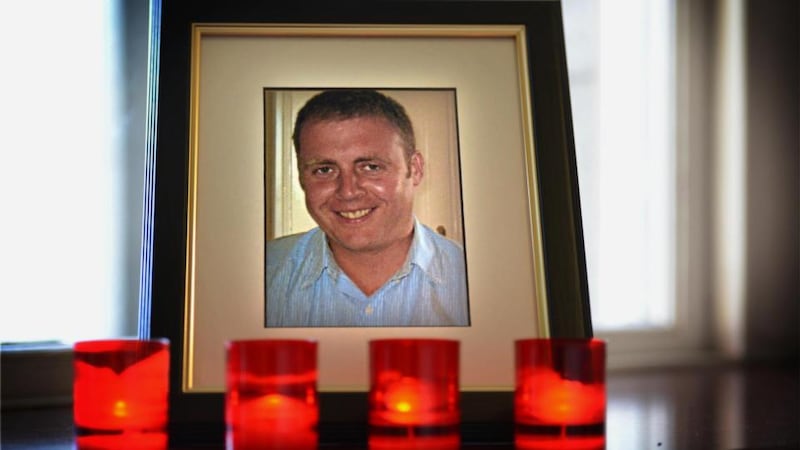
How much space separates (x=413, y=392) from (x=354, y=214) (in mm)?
235

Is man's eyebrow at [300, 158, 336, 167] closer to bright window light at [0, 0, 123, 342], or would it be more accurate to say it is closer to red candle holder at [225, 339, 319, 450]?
red candle holder at [225, 339, 319, 450]

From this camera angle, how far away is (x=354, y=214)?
905 mm

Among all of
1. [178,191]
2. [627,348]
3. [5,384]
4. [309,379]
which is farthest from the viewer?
[627,348]

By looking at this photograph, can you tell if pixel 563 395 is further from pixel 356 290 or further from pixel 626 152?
pixel 626 152

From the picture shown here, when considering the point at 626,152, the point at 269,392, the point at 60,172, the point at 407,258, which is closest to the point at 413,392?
the point at 269,392

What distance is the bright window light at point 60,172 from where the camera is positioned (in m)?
1.20

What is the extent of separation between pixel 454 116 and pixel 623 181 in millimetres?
948

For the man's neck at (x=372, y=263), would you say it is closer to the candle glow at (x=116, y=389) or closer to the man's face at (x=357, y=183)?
the man's face at (x=357, y=183)

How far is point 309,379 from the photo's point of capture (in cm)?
72

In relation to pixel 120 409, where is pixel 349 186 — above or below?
above

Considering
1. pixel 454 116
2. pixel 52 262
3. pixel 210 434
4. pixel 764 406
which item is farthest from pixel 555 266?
pixel 52 262

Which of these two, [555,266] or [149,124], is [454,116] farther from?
[149,124]

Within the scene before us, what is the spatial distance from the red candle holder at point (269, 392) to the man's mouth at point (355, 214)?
0.21 m

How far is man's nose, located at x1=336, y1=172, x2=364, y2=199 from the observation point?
0.90 meters
